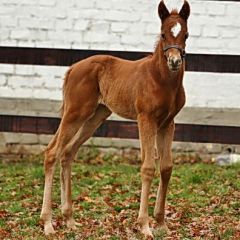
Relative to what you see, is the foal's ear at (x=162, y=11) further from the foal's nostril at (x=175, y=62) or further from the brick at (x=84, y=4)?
the brick at (x=84, y=4)

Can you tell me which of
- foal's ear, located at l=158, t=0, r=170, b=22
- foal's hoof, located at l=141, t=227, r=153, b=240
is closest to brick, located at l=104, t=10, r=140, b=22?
foal's ear, located at l=158, t=0, r=170, b=22

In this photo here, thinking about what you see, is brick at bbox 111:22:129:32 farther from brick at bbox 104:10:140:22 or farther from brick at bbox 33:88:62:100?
brick at bbox 33:88:62:100

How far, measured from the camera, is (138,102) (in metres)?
6.48

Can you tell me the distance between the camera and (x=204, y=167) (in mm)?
10008

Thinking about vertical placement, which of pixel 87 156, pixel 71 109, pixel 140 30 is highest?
pixel 140 30

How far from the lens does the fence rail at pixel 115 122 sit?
10.6 meters

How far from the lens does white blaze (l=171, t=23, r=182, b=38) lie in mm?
6109

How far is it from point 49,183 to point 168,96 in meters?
1.41

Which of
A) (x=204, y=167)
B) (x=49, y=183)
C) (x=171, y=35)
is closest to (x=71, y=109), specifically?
(x=49, y=183)

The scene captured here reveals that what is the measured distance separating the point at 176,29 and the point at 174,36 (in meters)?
0.06

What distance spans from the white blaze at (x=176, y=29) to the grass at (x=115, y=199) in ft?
5.63

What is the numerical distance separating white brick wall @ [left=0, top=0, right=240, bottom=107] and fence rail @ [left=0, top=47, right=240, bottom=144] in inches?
3.5

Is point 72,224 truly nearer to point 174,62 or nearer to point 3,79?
point 174,62

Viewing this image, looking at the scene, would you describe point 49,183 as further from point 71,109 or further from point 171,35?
point 171,35
